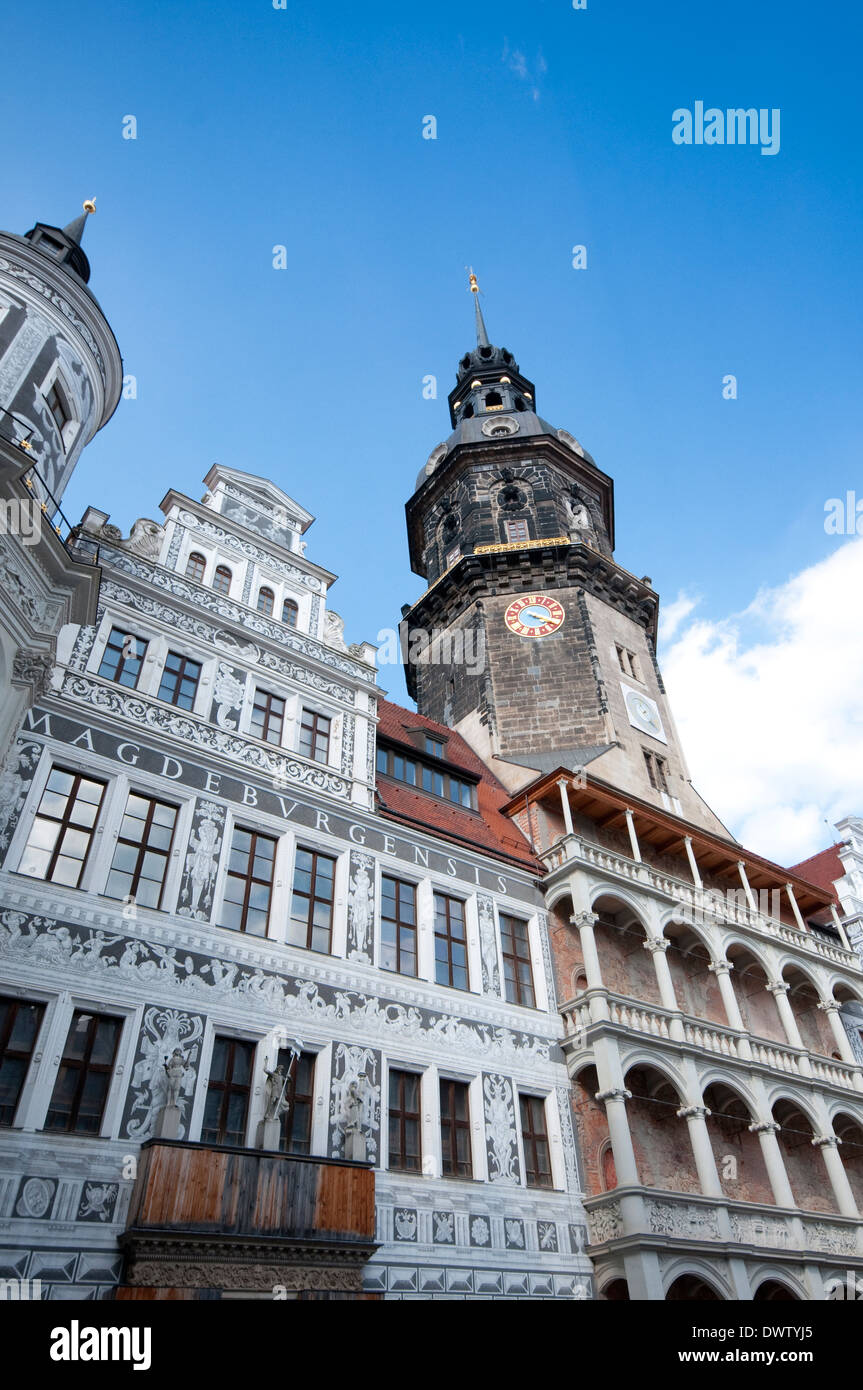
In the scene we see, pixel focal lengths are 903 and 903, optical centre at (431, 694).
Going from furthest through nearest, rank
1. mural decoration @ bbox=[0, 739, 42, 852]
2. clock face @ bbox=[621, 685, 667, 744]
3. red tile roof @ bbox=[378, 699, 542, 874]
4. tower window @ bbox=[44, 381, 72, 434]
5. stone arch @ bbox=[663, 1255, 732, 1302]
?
clock face @ bbox=[621, 685, 667, 744]
red tile roof @ bbox=[378, 699, 542, 874]
tower window @ bbox=[44, 381, 72, 434]
stone arch @ bbox=[663, 1255, 732, 1302]
mural decoration @ bbox=[0, 739, 42, 852]

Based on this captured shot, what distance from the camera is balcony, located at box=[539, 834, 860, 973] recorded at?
2112cm

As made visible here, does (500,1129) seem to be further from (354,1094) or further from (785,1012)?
(785,1012)

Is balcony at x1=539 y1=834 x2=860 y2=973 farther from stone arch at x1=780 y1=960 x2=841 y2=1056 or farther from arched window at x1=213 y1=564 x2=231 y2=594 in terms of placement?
arched window at x1=213 y1=564 x2=231 y2=594

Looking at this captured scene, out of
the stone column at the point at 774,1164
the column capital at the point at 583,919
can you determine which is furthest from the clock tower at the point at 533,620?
the stone column at the point at 774,1164

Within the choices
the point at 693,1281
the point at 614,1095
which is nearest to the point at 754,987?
the point at 693,1281

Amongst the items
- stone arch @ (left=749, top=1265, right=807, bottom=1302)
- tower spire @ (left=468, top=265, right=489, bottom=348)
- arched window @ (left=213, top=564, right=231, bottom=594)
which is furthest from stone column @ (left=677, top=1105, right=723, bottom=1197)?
tower spire @ (left=468, top=265, right=489, bottom=348)

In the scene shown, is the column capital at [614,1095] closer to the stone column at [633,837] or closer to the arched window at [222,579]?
the stone column at [633,837]

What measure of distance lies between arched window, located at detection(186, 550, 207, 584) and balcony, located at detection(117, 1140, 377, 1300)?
11.6 metres

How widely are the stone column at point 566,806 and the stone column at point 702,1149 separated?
21.1ft

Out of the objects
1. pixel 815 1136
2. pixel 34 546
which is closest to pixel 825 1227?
pixel 815 1136

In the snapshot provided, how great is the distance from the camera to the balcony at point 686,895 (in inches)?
832

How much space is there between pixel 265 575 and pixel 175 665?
163 inches

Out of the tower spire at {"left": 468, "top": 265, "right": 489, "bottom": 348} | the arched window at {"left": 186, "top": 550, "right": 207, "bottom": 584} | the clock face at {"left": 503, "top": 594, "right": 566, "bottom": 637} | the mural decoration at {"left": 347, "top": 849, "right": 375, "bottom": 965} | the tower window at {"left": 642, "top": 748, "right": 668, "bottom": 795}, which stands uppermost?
the tower spire at {"left": 468, "top": 265, "right": 489, "bottom": 348}

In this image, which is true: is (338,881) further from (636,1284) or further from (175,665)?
(636,1284)
